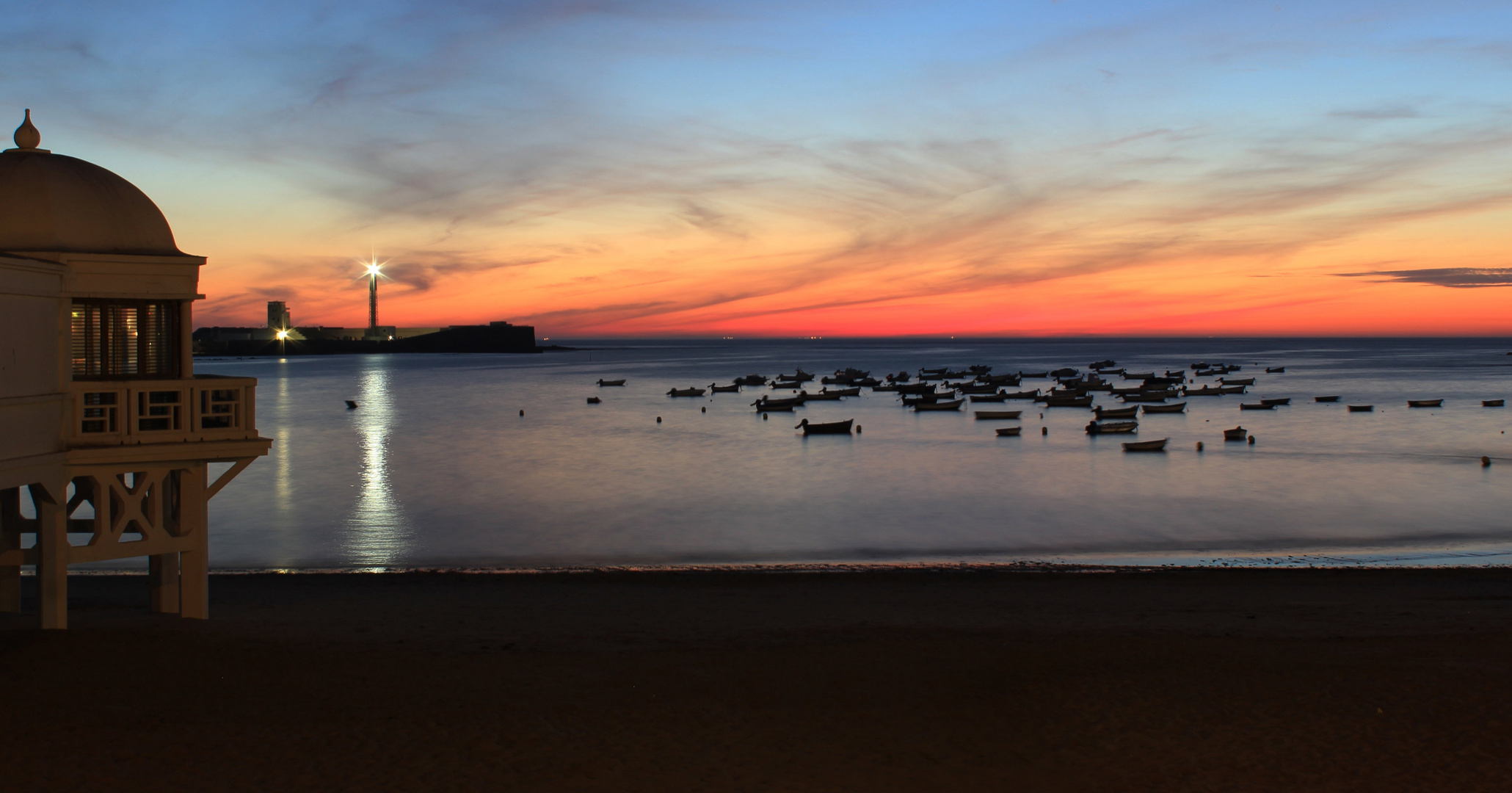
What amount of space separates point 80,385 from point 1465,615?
21572mm

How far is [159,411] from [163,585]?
3.36 meters

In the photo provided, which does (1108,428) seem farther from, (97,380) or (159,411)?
(97,380)

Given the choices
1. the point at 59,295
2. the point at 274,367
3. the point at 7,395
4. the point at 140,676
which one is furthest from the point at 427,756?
the point at 274,367

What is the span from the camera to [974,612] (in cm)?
1639

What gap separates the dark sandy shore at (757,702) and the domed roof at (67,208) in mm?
4927

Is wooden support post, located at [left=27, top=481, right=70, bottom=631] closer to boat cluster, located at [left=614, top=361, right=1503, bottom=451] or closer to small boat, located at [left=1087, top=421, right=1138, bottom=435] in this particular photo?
boat cluster, located at [left=614, top=361, right=1503, bottom=451]

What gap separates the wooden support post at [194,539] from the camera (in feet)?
42.0

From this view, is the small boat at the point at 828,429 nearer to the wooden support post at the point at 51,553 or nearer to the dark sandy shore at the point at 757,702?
the dark sandy shore at the point at 757,702

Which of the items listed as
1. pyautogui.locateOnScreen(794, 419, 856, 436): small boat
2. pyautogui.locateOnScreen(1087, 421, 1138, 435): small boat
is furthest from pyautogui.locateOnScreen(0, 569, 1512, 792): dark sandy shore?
pyautogui.locateOnScreen(794, 419, 856, 436): small boat

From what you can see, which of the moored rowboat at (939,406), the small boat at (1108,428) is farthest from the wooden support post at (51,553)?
the moored rowboat at (939,406)

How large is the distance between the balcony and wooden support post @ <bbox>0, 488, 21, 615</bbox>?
1.86 metres

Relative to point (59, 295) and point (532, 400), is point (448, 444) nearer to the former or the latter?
point (532, 400)

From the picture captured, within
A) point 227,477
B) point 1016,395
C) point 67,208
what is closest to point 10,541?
point 227,477

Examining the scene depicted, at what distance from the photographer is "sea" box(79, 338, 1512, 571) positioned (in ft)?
83.5
